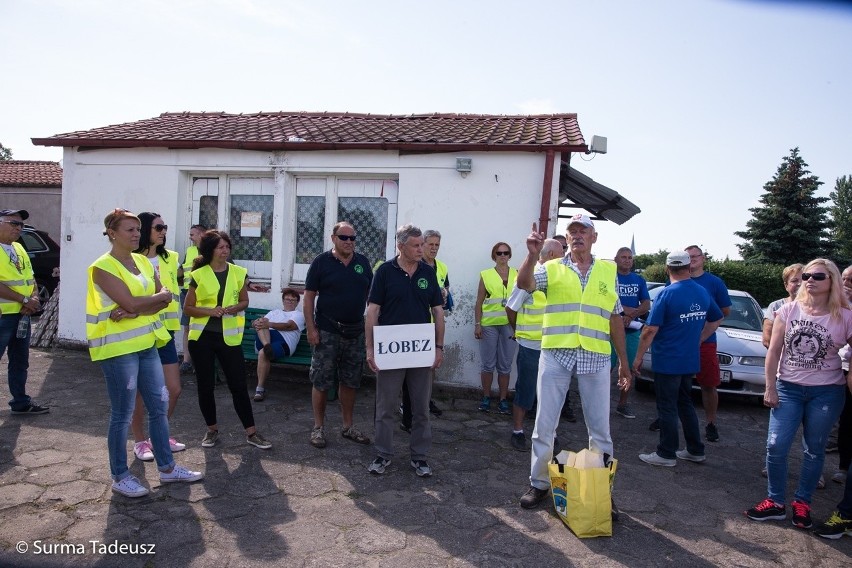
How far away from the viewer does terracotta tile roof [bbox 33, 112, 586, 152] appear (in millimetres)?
7633

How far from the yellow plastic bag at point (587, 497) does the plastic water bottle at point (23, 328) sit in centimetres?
538

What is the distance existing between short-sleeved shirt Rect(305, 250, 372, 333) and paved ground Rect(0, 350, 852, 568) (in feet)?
3.92

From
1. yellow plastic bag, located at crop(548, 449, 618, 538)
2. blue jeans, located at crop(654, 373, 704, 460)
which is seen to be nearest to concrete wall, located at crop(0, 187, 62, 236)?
blue jeans, located at crop(654, 373, 704, 460)

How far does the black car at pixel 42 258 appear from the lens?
12.7 metres

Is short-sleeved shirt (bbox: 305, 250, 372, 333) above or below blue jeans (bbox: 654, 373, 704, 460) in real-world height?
above

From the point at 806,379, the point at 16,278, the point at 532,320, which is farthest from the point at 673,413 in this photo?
the point at 16,278

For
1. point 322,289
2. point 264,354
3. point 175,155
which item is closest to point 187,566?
point 322,289

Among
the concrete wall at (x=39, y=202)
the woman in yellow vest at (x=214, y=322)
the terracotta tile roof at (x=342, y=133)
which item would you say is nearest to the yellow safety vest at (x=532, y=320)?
the terracotta tile roof at (x=342, y=133)

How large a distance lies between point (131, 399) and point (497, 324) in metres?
3.98

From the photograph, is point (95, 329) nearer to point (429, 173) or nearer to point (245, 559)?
point (245, 559)

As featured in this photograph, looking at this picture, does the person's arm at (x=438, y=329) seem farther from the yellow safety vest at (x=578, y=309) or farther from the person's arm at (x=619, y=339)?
the person's arm at (x=619, y=339)

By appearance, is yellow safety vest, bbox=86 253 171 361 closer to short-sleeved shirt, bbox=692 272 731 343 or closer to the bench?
the bench

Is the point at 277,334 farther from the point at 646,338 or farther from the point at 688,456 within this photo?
the point at 688,456

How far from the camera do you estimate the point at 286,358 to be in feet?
24.6
